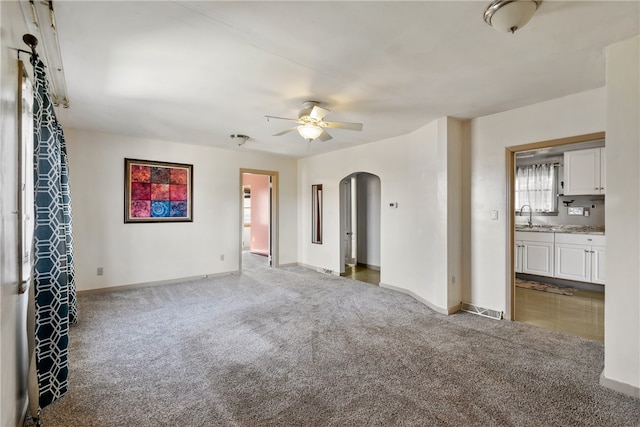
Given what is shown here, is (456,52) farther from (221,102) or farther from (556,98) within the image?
(221,102)

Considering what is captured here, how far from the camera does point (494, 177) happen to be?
12.0 feet

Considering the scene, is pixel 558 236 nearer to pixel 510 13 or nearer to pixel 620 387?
pixel 620 387

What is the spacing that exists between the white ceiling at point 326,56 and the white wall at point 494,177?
201 millimetres

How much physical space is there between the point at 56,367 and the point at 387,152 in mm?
4694

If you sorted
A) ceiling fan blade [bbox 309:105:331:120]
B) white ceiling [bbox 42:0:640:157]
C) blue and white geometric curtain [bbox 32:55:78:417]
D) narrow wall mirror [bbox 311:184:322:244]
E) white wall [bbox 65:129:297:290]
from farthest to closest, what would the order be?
narrow wall mirror [bbox 311:184:322:244] < white wall [bbox 65:129:297:290] < ceiling fan blade [bbox 309:105:331:120] < blue and white geometric curtain [bbox 32:55:78:417] < white ceiling [bbox 42:0:640:157]

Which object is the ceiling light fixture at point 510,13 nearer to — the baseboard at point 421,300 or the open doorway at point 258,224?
the baseboard at point 421,300

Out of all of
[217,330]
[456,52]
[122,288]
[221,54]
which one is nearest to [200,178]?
[122,288]

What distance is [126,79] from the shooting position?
271 cm

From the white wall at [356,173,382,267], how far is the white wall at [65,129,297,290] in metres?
2.14

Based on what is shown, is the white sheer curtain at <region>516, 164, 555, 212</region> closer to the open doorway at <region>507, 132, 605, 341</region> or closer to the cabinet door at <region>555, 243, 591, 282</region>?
the open doorway at <region>507, 132, 605, 341</region>

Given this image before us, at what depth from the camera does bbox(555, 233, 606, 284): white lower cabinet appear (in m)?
4.60

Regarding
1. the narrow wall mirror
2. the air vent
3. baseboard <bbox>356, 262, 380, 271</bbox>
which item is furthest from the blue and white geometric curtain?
baseboard <bbox>356, 262, 380, 271</bbox>

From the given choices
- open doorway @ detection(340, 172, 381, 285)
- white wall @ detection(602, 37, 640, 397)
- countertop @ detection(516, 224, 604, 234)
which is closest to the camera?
white wall @ detection(602, 37, 640, 397)

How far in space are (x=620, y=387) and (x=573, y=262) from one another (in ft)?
10.8
